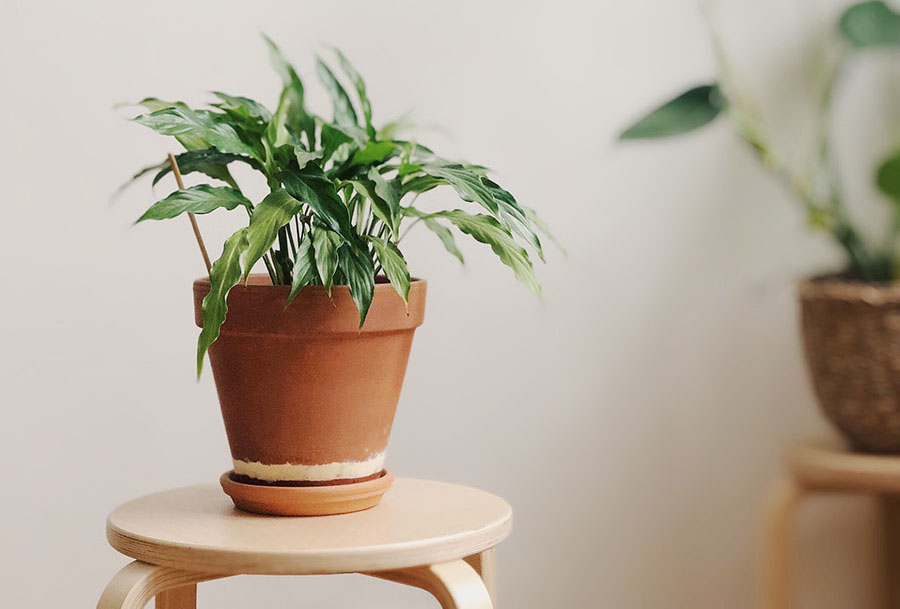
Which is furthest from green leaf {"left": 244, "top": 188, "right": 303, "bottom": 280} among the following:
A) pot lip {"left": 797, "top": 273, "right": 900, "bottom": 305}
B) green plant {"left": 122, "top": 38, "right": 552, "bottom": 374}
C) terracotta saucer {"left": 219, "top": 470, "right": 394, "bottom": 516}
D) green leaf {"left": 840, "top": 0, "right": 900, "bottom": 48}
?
green leaf {"left": 840, "top": 0, "right": 900, "bottom": 48}

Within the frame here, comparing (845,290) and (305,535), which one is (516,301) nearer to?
(845,290)

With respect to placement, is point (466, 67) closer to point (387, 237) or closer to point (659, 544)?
point (387, 237)

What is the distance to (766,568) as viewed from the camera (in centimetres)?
150

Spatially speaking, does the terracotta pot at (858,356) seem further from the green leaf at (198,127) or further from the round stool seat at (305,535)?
the green leaf at (198,127)

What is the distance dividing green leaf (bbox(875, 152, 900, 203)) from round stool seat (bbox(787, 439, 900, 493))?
14.7 inches

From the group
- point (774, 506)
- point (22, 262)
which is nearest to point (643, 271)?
point (774, 506)

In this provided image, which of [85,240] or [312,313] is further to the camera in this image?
[85,240]

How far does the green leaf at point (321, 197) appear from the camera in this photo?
0.85m

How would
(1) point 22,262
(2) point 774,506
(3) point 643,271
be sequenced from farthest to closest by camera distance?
1. (3) point 643,271
2. (2) point 774,506
3. (1) point 22,262

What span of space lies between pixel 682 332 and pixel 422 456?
18.8 inches

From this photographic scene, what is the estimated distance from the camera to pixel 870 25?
149 centimetres

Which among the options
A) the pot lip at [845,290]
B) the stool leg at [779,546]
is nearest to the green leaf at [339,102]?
the pot lip at [845,290]

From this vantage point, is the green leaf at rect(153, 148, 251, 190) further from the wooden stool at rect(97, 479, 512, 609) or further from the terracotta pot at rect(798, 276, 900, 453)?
the terracotta pot at rect(798, 276, 900, 453)

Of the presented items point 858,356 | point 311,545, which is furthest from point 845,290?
point 311,545
